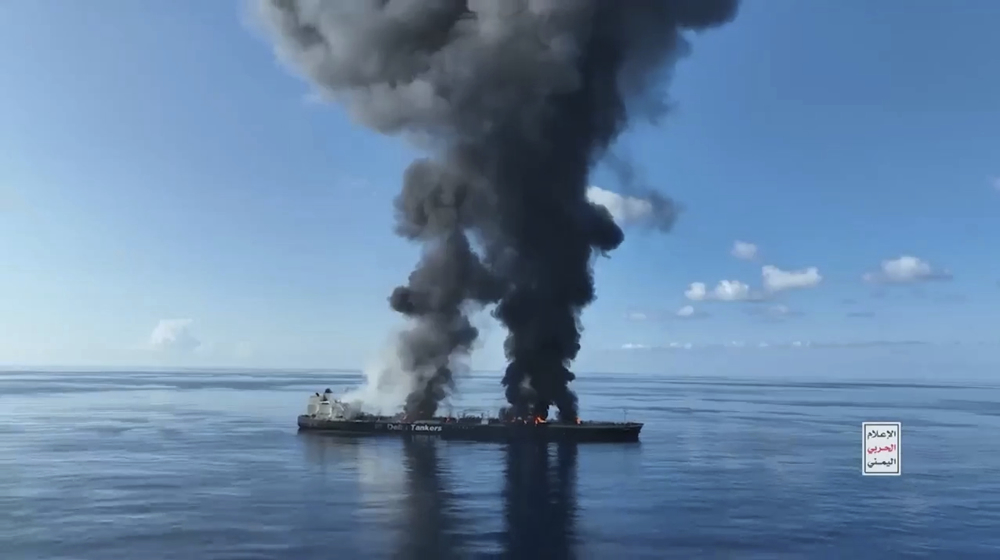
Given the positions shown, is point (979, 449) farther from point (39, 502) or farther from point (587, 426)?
point (39, 502)

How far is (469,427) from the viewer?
365 feet

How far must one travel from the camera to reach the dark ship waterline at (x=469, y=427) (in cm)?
10812

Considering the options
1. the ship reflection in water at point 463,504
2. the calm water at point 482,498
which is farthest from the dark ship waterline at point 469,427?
the calm water at point 482,498

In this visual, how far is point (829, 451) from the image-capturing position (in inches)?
4087

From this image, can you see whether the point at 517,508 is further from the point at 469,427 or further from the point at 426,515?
the point at 469,427

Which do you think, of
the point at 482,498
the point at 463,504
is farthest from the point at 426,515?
the point at 482,498

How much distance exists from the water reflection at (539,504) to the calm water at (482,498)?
0.82 feet

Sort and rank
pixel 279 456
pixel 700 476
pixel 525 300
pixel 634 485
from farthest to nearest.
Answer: pixel 525 300, pixel 279 456, pixel 700 476, pixel 634 485

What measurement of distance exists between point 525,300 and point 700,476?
3944cm

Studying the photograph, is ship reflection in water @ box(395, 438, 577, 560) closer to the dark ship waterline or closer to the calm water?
the calm water

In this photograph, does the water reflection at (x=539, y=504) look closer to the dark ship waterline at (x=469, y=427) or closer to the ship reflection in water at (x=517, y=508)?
the ship reflection in water at (x=517, y=508)

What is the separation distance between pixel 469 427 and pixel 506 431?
5.04 m

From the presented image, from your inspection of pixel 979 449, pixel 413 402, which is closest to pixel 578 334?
pixel 413 402

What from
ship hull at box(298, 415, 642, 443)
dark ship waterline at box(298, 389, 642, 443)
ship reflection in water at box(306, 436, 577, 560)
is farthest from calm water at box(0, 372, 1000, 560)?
dark ship waterline at box(298, 389, 642, 443)
